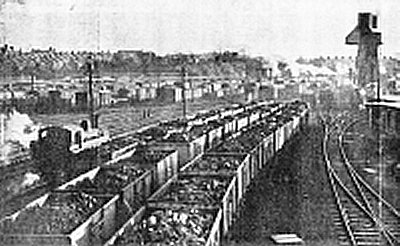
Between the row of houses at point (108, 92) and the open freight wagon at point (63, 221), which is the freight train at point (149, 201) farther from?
the row of houses at point (108, 92)

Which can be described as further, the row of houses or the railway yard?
the row of houses

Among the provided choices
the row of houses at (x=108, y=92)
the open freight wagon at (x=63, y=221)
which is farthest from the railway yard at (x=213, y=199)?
the row of houses at (x=108, y=92)

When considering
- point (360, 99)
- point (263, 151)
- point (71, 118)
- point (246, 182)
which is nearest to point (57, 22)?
point (246, 182)

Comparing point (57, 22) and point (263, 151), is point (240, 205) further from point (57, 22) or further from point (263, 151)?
point (57, 22)

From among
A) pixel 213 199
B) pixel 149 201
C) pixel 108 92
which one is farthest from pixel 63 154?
pixel 108 92

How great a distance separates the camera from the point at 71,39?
4.89 m

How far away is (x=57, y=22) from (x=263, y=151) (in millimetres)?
4705

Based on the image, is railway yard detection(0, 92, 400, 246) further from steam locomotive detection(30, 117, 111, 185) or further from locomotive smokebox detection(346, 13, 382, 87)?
locomotive smokebox detection(346, 13, 382, 87)

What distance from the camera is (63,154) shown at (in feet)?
26.7

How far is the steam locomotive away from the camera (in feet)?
25.0

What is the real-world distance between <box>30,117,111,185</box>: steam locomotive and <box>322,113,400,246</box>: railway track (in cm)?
331

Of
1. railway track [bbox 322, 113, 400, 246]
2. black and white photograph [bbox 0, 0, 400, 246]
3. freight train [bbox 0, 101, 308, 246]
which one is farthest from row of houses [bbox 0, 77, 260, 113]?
railway track [bbox 322, 113, 400, 246]

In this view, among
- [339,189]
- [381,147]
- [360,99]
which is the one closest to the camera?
[339,189]

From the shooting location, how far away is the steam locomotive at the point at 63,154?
7.62 metres
